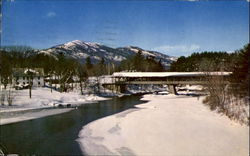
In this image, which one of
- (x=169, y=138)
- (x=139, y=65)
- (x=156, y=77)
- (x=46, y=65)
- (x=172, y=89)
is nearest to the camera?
(x=169, y=138)

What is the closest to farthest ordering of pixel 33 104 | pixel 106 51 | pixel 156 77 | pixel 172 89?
1. pixel 33 104
2. pixel 172 89
3. pixel 156 77
4. pixel 106 51

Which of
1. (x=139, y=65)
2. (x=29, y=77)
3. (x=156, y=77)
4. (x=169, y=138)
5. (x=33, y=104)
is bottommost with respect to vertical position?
(x=33, y=104)

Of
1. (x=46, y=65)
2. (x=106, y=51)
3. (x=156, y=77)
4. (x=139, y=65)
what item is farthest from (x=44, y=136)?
(x=106, y=51)

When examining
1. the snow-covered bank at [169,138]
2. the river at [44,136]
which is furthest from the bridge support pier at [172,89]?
the snow-covered bank at [169,138]

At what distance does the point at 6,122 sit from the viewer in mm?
17750

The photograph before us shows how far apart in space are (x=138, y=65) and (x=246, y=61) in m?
50.7

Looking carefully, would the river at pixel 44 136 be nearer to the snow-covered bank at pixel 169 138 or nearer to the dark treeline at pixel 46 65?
the snow-covered bank at pixel 169 138

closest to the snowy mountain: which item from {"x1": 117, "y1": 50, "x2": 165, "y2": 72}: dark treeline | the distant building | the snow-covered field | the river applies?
{"x1": 117, "y1": 50, "x2": 165, "y2": 72}: dark treeline

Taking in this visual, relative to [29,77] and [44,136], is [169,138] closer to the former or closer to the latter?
[44,136]

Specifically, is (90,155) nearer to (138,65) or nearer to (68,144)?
(68,144)

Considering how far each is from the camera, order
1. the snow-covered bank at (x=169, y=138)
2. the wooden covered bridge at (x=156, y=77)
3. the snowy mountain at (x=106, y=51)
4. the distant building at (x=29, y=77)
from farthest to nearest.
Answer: the snowy mountain at (x=106, y=51) < the distant building at (x=29, y=77) < the wooden covered bridge at (x=156, y=77) < the snow-covered bank at (x=169, y=138)

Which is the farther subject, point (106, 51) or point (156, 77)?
point (106, 51)

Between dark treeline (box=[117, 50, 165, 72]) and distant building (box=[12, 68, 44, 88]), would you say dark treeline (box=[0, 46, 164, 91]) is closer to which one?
dark treeline (box=[117, 50, 165, 72])

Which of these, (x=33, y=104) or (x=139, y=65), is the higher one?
(x=139, y=65)
